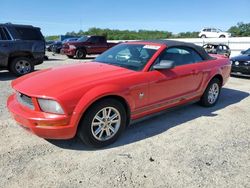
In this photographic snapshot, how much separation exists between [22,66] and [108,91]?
7.11 m

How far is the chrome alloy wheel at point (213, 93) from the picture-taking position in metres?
5.69

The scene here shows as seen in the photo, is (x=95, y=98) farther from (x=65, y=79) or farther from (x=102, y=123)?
(x=65, y=79)

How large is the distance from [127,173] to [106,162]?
36cm

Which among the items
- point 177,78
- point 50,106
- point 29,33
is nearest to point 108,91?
point 50,106

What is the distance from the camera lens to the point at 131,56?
Result: 4.56m

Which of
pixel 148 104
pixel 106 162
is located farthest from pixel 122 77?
pixel 106 162

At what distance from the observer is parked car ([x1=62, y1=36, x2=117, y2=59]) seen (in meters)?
17.8

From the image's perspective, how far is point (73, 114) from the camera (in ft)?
10.9

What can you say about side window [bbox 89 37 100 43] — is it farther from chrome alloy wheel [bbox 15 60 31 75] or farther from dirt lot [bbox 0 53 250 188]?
dirt lot [bbox 0 53 250 188]

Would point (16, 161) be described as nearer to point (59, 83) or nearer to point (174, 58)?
point (59, 83)

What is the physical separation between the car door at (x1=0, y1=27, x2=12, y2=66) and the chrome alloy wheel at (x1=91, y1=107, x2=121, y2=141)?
22.1 feet

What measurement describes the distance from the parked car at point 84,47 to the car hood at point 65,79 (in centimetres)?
1389

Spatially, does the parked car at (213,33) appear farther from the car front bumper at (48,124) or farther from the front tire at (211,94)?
the car front bumper at (48,124)

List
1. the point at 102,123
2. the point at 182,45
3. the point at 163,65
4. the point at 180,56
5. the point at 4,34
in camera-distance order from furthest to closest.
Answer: the point at 4,34
the point at 182,45
the point at 180,56
the point at 163,65
the point at 102,123
